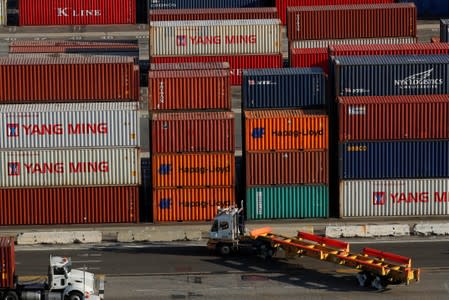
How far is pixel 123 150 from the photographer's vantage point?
80.5 meters

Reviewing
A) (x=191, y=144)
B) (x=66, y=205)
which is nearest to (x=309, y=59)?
(x=191, y=144)

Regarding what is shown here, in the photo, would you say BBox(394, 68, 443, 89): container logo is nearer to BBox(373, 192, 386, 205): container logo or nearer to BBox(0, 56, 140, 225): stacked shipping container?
BBox(373, 192, 386, 205): container logo

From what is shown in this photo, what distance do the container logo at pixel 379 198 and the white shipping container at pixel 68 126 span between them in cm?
1511

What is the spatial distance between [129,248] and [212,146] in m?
8.56

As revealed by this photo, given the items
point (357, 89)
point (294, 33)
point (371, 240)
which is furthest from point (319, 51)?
point (371, 240)

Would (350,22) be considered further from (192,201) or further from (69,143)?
(69,143)

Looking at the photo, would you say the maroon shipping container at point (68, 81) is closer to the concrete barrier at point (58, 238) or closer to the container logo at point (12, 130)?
the container logo at point (12, 130)

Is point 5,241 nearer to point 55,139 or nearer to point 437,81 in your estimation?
point 55,139

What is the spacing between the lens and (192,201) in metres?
81.4

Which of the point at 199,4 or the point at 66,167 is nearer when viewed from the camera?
the point at 66,167

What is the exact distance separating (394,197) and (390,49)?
37.8 ft

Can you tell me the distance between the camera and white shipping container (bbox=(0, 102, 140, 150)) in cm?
7962

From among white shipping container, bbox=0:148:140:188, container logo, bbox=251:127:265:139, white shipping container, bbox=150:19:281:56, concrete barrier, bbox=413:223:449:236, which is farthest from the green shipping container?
white shipping container, bbox=150:19:281:56

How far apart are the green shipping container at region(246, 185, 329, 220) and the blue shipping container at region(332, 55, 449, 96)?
251 inches
